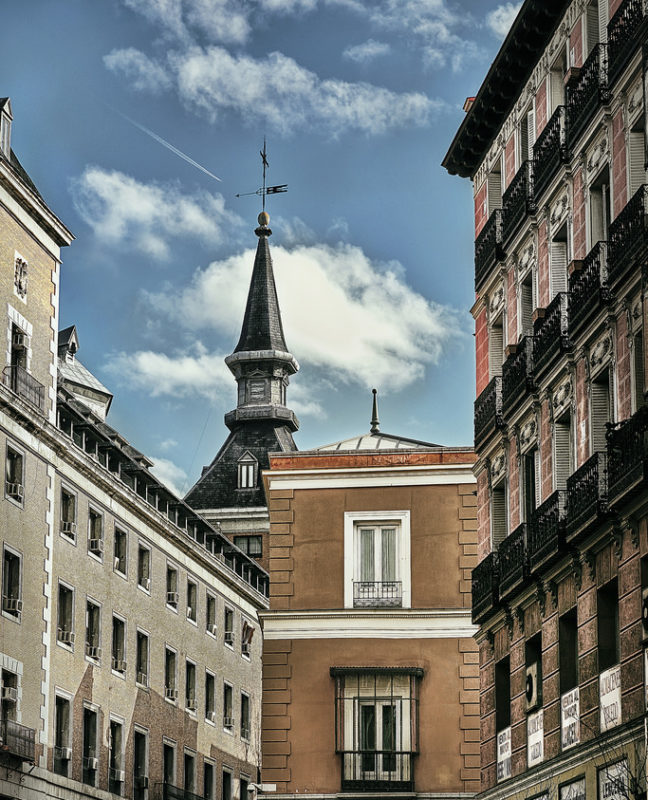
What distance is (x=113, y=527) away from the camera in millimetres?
66938

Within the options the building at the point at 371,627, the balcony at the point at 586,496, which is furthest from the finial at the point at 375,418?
the balcony at the point at 586,496

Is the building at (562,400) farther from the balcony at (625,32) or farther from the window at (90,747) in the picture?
the window at (90,747)

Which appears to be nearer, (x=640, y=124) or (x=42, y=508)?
(x=640, y=124)

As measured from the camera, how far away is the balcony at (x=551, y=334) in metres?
36.1

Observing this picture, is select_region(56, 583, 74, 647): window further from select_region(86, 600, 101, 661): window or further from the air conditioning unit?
the air conditioning unit

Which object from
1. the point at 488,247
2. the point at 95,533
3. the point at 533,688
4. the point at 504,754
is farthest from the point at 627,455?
the point at 95,533

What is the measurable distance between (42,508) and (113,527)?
9.19 m

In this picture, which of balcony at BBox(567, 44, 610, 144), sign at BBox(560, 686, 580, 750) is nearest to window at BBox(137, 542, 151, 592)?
sign at BBox(560, 686, 580, 750)

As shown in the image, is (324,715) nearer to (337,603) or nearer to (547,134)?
(337,603)

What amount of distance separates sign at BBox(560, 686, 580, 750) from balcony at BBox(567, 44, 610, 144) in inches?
465

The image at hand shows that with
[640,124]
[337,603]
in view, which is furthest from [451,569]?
[640,124]

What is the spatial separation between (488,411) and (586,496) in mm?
10047

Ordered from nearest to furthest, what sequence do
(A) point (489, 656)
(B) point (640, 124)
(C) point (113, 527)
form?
(B) point (640, 124), (A) point (489, 656), (C) point (113, 527)

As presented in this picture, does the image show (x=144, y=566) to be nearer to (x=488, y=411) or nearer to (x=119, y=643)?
(x=119, y=643)
